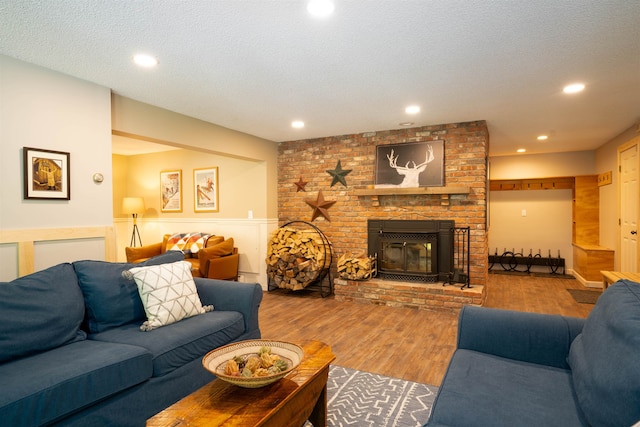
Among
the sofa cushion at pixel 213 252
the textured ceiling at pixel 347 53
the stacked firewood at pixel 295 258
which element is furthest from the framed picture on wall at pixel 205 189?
the textured ceiling at pixel 347 53

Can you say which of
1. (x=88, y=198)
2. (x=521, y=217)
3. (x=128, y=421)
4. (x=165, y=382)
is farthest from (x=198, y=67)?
(x=521, y=217)

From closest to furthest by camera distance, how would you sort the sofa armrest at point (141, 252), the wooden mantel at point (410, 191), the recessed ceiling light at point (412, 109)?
the recessed ceiling light at point (412, 109), the wooden mantel at point (410, 191), the sofa armrest at point (141, 252)

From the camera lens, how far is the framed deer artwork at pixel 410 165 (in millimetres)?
4820

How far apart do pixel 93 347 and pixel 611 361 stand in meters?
2.42

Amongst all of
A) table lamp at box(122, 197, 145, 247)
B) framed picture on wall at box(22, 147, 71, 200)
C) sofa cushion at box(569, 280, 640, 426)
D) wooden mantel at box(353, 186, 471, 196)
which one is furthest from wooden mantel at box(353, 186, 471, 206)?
table lamp at box(122, 197, 145, 247)

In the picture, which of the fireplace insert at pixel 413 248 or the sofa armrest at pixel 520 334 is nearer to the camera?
the sofa armrest at pixel 520 334

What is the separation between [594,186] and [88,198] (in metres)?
7.85

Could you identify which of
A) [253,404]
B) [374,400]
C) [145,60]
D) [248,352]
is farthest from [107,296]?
[374,400]

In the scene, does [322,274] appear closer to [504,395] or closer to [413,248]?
[413,248]

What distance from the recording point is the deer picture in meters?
4.87

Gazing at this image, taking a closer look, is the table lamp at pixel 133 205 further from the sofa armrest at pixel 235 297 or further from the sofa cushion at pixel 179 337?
the sofa cushion at pixel 179 337

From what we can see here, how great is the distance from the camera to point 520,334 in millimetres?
1904

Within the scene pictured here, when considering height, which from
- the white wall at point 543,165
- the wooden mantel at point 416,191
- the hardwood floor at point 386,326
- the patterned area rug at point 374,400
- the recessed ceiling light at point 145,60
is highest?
the recessed ceiling light at point 145,60

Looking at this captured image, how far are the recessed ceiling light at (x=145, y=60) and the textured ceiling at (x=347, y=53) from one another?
7cm
